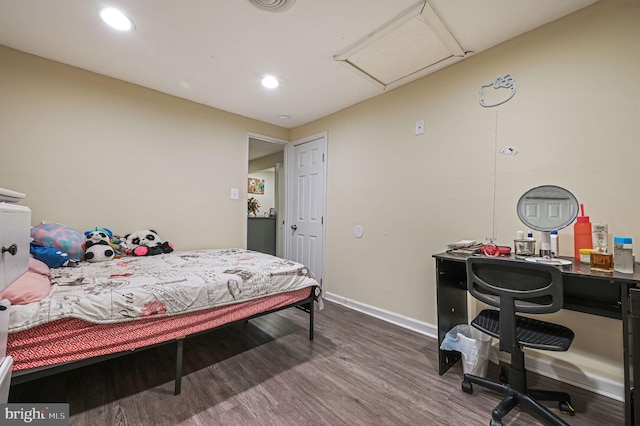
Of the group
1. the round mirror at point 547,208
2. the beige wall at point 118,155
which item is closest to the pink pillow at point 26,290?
the beige wall at point 118,155

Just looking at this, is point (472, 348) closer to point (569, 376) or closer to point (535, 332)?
point (535, 332)

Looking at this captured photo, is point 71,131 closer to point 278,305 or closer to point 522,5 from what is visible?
point 278,305

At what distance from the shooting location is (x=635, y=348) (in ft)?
3.80

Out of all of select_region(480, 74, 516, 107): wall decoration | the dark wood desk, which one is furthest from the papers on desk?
select_region(480, 74, 516, 107): wall decoration

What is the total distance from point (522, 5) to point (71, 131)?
11.9ft

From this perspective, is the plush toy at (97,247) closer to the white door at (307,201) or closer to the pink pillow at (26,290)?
the pink pillow at (26,290)

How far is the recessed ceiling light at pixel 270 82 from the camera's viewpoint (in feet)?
8.32

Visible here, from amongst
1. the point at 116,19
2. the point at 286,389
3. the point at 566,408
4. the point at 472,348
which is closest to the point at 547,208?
the point at 472,348

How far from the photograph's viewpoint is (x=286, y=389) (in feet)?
5.44

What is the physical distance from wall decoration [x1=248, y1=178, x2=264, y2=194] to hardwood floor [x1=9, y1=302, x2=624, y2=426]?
443 centimetres

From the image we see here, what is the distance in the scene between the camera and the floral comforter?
Result: 51.5 inches

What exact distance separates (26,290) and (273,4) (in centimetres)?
202

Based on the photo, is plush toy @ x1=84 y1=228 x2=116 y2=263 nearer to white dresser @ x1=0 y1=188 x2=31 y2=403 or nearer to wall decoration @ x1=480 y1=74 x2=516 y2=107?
white dresser @ x1=0 y1=188 x2=31 y2=403

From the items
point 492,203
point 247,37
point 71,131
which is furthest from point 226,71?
point 492,203
